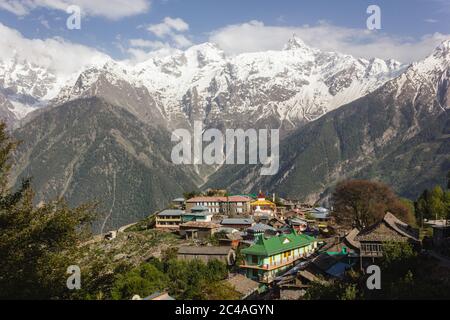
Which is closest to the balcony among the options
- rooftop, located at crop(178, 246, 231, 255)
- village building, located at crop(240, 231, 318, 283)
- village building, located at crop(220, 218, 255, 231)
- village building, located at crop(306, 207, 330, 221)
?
village building, located at crop(240, 231, 318, 283)

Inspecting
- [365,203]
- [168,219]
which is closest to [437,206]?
[365,203]

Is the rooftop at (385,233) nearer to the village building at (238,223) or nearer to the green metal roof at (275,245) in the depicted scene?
the green metal roof at (275,245)

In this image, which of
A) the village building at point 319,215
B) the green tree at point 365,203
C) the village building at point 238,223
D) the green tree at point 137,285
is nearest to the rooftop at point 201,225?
the village building at point 238,223

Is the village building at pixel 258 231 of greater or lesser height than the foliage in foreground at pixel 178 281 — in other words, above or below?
above

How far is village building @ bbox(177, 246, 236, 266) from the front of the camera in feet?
203

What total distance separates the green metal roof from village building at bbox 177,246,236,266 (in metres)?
2.84

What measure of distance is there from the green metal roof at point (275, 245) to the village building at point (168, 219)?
35.1 metres

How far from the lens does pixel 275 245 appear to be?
61.0 m

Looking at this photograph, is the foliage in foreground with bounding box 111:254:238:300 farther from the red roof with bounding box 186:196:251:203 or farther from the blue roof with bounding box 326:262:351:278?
the red roof with bounding box 186:196:251:203

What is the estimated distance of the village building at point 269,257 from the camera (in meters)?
57.8

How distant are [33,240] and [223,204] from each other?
9621 cm

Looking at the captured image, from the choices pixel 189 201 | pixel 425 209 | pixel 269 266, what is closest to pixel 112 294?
pixel 269 266
